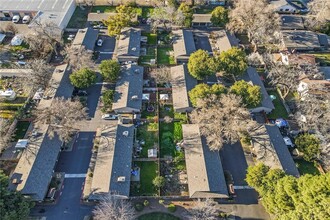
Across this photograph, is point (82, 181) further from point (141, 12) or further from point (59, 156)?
point (141, 12)

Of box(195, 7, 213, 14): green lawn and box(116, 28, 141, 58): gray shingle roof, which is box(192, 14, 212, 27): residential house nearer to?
box(195, 7, 213, 14): green lawn

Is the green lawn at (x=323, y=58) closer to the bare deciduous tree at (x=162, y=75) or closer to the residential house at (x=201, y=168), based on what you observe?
the bare deciduous tree at (x=162, y=75)

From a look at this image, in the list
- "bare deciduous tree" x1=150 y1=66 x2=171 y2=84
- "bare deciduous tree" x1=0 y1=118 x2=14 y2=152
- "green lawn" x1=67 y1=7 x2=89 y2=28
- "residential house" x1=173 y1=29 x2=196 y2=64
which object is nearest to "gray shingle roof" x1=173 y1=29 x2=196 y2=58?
"residential house" x1=173 y1=29 x2=196 y2=64

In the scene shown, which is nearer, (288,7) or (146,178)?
(146,178)

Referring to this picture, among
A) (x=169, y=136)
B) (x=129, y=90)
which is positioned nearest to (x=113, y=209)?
(x=169, y=136)

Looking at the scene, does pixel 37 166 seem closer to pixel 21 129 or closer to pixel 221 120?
pixel 21 129

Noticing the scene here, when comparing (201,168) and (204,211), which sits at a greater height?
(201,168)

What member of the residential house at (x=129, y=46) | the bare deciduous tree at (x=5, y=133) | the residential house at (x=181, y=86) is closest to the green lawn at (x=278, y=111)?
the residential house at (x=181, y=86)
